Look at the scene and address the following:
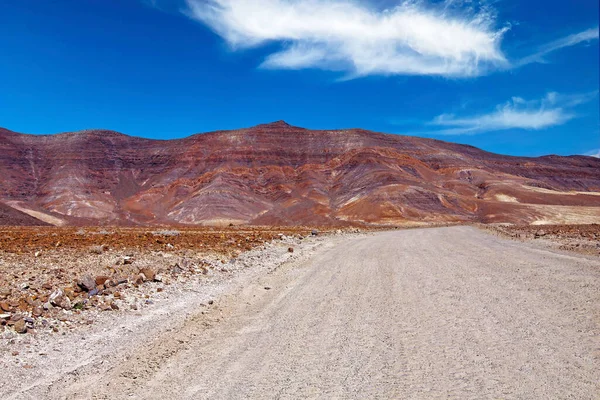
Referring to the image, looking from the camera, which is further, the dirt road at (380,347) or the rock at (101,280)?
the rock at (101,280)

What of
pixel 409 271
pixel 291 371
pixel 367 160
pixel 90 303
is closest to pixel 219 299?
pixel 90 303

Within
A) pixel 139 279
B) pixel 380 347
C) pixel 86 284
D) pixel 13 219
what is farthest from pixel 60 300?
pixel 13 219

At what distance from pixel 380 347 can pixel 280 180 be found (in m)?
127

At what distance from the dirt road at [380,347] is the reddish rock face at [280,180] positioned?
269 feet

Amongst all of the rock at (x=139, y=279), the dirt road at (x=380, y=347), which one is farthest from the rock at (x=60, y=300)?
the dirt road at (x=380, y=347)

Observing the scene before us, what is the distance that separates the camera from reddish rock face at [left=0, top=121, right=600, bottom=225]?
103375 mm

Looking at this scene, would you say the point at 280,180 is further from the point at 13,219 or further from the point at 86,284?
the point at 86,284

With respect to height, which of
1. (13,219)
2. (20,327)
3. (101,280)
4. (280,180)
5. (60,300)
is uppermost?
(280,180)

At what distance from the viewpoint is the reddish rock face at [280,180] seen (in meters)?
103

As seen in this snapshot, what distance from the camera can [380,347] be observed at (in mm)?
7508

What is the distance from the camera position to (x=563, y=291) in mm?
11359

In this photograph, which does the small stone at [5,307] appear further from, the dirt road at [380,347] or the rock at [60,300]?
the dirt road at [380,347]

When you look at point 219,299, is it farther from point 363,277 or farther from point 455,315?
point 455,315

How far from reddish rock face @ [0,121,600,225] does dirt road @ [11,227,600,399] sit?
8206cm
